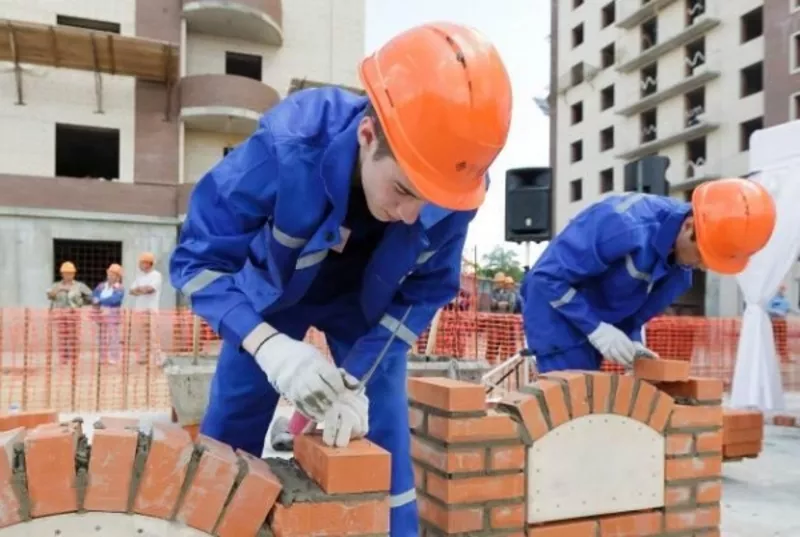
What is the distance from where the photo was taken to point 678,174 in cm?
2670

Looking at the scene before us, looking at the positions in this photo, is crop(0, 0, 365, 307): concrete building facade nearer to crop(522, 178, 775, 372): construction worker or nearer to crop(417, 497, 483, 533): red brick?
crop(522, 178, 775, 372): construction worker

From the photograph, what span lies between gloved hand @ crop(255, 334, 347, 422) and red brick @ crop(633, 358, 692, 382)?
1641mm

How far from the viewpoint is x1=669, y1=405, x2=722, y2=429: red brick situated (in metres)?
2.89

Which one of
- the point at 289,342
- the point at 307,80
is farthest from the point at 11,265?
the point at 289,342

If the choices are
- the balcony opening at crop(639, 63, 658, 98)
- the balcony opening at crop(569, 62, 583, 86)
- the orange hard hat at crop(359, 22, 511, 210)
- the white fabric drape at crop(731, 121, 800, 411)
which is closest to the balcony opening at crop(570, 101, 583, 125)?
the balcony opening at crop(569, 62, 583, 86)

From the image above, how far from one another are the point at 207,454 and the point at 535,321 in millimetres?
2391

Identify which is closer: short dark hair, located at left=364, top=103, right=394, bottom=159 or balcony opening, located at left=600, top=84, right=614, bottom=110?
short dark hair, located at left=364, top=103, right=394, bottom=159

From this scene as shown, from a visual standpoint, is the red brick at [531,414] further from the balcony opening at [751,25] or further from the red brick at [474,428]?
the balcony opening at [751,25]

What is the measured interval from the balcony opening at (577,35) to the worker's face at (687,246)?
32314mm

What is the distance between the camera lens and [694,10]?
27109 mm

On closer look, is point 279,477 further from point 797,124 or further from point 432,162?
point 797,124

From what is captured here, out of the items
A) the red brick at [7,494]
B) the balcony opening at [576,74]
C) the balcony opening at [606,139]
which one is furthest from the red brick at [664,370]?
the balcony opening at [576,74]

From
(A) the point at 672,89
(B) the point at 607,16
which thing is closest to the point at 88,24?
(A) the point at 672,89

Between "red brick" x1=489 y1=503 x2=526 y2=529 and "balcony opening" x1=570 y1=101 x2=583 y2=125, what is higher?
"balcony opening" x1=570 y1=101 x2=583 y2=125
